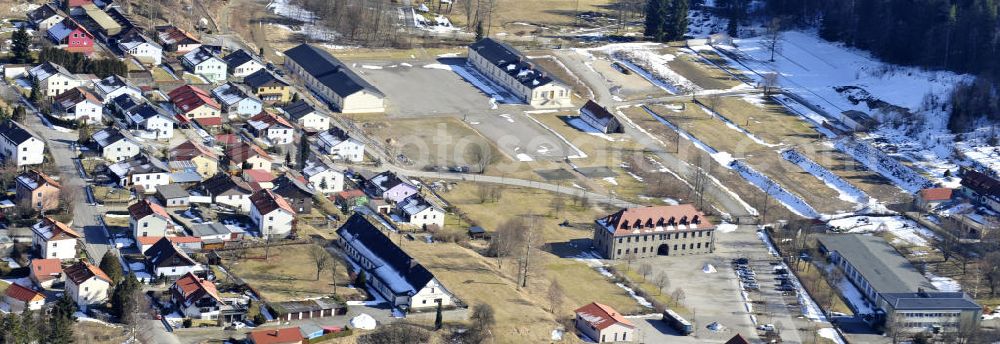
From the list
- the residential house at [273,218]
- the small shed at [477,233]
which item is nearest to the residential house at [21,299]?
the residential house at [273,218]

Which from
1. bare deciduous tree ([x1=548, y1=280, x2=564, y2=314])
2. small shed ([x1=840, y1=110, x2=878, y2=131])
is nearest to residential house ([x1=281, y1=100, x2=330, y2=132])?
bare deciduous tree ([x1=548, y1=280, x2=564, y2=314])

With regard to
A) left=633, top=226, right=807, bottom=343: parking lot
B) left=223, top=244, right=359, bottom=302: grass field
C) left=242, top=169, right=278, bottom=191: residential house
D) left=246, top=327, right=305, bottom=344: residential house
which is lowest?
left=633, top=226, right=807, bottom=343: parking lot

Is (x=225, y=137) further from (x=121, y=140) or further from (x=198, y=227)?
(x=198, y=227)

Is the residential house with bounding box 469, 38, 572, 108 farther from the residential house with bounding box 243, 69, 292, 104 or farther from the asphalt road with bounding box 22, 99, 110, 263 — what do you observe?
the asphalt road with bounding box 22, 99, 110, 263

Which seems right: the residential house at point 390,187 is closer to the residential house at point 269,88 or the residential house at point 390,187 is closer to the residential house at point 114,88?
the residential house at point 269,88

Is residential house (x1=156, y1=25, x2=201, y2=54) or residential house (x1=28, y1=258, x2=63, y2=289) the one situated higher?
residential house (x1=28, y1=258, x2=63, y2=289)

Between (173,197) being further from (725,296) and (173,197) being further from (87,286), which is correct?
(725,296)

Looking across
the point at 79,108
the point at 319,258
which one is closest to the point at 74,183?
the point at 79,108
